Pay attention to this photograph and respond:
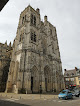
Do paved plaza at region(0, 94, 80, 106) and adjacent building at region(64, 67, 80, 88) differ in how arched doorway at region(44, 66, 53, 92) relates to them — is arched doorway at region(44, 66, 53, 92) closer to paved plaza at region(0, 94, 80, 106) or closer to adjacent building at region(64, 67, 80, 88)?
paved plaza at region(0, 94, 80, 106)

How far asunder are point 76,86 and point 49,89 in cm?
1933

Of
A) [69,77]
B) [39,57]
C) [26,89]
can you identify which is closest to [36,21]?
[39,57]

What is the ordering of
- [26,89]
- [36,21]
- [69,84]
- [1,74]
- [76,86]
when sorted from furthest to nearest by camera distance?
[69,84]
[76,86]
[36,21]
[1,74]
[26,89]

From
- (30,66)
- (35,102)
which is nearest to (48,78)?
(30,66)

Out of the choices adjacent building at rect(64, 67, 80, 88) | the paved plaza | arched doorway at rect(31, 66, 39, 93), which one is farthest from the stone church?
adjacent building at rect(64, 67, 80, 88)

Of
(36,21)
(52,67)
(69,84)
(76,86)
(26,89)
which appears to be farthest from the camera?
Result: (69,84)

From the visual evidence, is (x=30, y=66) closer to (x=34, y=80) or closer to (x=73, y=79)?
(x=34, y=80)

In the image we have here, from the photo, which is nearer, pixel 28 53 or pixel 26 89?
pixel 26 89

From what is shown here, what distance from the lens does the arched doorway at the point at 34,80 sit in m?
17.5

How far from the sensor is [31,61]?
60.4ft

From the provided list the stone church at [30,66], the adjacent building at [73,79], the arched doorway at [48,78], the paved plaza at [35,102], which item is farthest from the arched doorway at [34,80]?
the adjacent building at [73,79]

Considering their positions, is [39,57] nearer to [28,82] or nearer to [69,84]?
[28,82]

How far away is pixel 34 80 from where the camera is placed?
708 inches

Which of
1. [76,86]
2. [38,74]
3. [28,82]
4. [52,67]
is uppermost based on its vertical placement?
[52,67]
